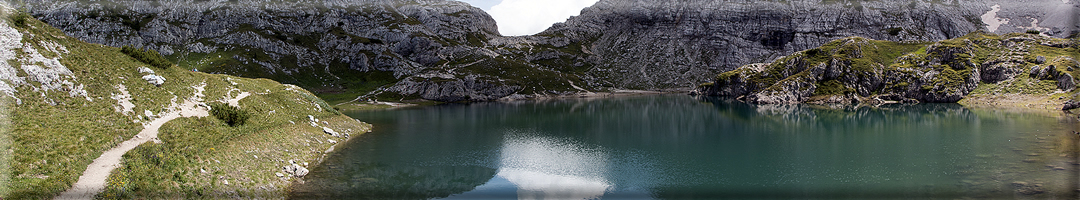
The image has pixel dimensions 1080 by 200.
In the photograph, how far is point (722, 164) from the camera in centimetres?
4241

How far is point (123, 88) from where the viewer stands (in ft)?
123

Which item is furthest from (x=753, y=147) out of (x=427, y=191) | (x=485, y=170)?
(x=427, y=191)

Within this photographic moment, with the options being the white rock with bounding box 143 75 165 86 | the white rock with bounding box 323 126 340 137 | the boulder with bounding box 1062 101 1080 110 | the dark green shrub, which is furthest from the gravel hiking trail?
the boulder with bounding box 1062 101 1080 110

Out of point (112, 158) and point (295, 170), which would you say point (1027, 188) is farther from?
point (112, 158)

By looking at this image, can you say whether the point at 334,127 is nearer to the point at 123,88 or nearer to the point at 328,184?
the point at 123,88

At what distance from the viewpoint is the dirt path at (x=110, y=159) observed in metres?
21.2

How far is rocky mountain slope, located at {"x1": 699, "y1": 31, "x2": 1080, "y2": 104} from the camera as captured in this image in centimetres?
10775

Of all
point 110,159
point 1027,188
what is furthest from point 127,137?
point 1027,188

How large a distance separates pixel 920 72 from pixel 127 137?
571 feet

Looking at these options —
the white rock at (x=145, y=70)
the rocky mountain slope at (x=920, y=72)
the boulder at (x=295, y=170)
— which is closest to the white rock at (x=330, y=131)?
the white rock at (x=145, y=70)

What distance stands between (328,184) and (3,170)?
17.5 m

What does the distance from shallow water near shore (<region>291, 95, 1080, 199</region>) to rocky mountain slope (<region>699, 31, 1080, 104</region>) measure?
54016mm

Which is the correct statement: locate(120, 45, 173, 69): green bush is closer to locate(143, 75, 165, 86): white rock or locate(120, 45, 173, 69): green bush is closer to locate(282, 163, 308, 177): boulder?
locate(143, 75, 165, 86): white rock

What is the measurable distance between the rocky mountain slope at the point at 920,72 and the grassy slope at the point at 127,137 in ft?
465
